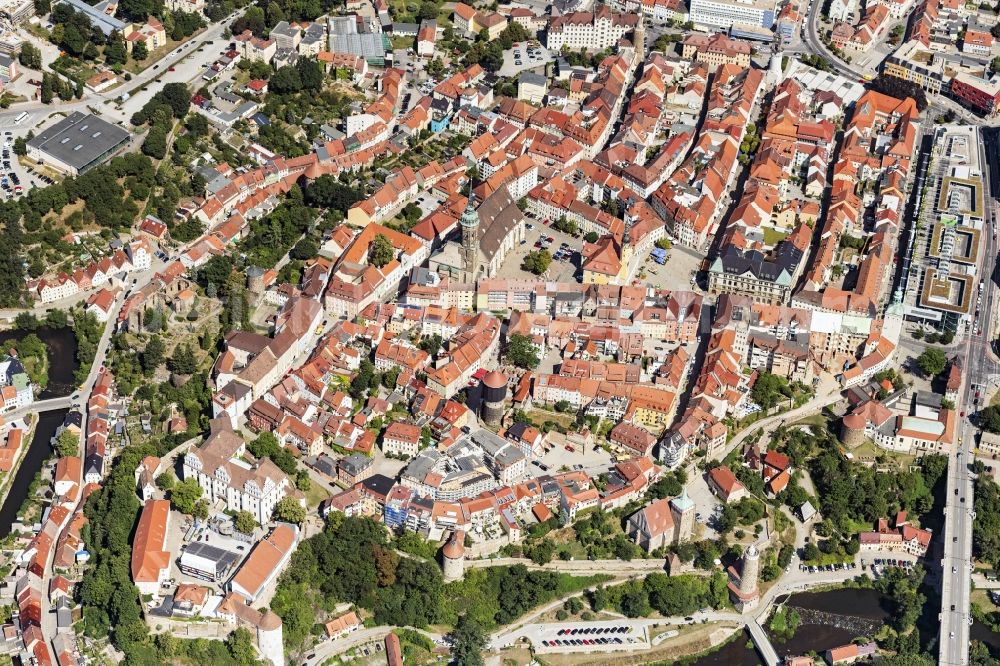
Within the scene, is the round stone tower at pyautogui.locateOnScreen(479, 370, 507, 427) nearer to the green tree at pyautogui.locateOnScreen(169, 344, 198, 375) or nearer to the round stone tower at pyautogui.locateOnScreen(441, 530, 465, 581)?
the round stone tower at pyautogui.locateOnScreen(441, 530, 465, 581)

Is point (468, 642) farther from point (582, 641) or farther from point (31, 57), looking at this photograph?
point (31, 57)

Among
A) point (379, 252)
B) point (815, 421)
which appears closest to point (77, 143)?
point (379, 252)

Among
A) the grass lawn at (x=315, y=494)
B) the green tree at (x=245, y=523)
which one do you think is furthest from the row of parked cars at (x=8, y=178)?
the green tree at (x=245, y=523)

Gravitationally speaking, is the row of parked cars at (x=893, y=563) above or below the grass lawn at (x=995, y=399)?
below

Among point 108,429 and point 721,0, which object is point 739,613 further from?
point 721,0

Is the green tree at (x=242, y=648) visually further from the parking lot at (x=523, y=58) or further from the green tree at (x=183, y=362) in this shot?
the parking lot at (x=523, y=58)
